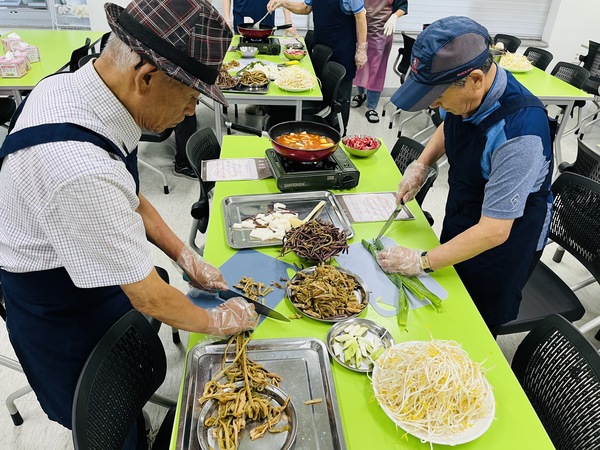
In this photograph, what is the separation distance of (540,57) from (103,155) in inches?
225

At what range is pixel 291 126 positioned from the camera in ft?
8.25

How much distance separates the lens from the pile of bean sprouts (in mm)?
1162

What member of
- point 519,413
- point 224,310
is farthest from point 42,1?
point 519,413

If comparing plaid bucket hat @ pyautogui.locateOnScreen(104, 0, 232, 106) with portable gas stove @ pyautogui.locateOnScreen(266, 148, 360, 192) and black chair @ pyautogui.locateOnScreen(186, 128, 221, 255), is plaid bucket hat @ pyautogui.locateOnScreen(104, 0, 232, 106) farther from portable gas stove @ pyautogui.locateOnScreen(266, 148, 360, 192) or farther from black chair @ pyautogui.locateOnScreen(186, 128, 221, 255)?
black chair @ pyautogui.locateOnScreen(186, 128, 221, 255)

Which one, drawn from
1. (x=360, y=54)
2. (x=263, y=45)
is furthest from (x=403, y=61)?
(x=263, y=45)

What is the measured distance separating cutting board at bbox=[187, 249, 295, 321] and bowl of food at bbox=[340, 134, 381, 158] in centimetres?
113

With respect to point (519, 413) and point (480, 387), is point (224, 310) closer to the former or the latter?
point (480, 387)

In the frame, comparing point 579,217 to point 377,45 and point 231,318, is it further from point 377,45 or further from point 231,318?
point 377,45

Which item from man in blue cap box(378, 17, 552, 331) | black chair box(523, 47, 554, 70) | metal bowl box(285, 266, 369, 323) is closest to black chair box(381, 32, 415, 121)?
black chair box(523, 47, 554, 70)

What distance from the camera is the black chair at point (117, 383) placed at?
3.77 feet

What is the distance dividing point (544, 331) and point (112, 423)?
1.40 meters

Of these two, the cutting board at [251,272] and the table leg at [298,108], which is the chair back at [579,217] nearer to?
the cutting board at [251,272]

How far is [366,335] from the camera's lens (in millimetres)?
1464

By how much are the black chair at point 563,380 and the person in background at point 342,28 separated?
11.2 ft
